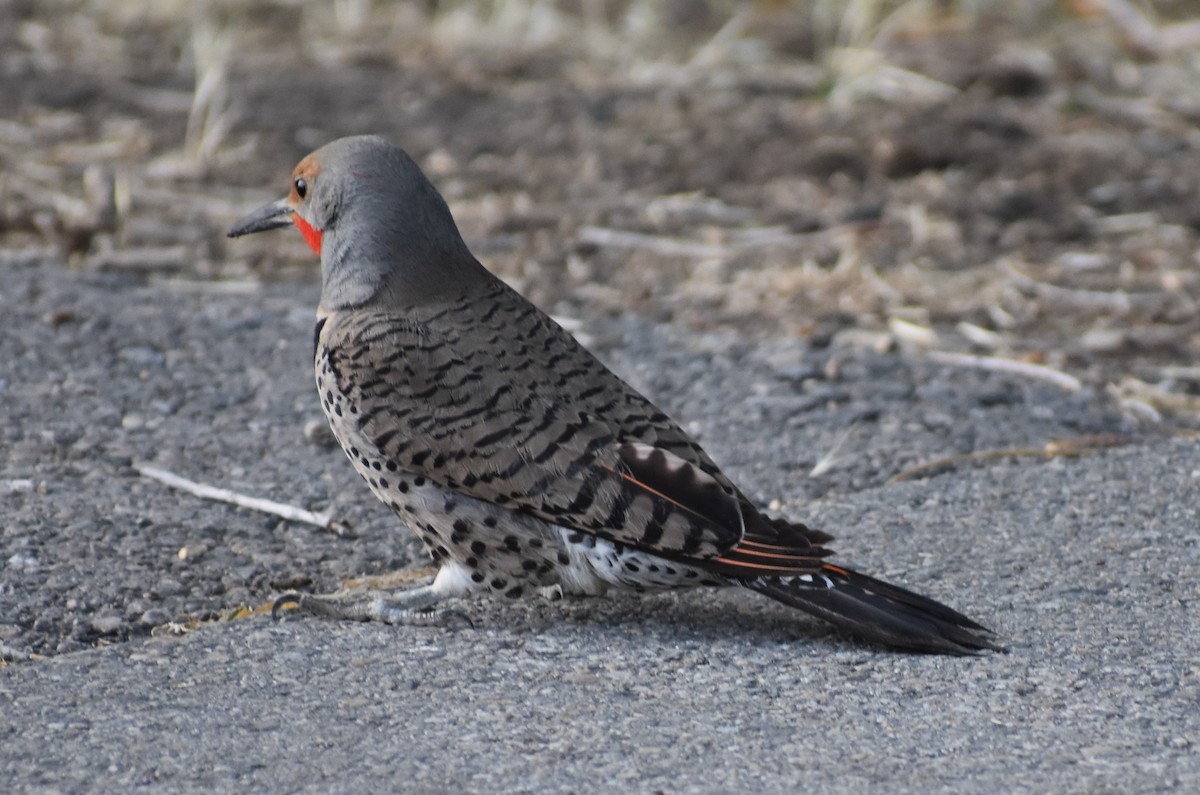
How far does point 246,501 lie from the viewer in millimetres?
4453

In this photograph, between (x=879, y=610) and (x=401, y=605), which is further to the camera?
(x=401, y=605)

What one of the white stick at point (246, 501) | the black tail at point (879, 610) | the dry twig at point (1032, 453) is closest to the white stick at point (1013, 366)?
the dry twig at point (1032, 453)

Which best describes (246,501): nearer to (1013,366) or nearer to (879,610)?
(879,610)

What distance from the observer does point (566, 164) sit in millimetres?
8125

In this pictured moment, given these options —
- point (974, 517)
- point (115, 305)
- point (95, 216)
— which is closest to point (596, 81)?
point (95, 216)

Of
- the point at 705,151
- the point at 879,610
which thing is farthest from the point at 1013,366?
the point at 705,151

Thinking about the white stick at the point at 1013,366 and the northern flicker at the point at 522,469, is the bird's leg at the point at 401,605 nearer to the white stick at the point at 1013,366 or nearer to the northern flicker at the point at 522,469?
the northern flicker at the point at 522,469

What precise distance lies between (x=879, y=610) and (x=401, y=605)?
112cm

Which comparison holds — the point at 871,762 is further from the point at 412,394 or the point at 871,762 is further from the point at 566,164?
the point at 566,164

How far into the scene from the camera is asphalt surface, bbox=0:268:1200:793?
9.76ft

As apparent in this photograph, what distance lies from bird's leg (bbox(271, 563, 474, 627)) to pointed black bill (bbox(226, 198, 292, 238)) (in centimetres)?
125

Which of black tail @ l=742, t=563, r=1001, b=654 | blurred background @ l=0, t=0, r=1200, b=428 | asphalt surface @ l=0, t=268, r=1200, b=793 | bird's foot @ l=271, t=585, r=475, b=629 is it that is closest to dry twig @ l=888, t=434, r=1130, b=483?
asphalt surface @ l=0, t=268, r=1200, b=793

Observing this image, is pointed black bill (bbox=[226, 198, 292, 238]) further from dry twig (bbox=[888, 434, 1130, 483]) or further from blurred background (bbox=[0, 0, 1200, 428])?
dry twig (bbox=[888, 434, 1130, 483])

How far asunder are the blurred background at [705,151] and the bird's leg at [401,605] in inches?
93.3
